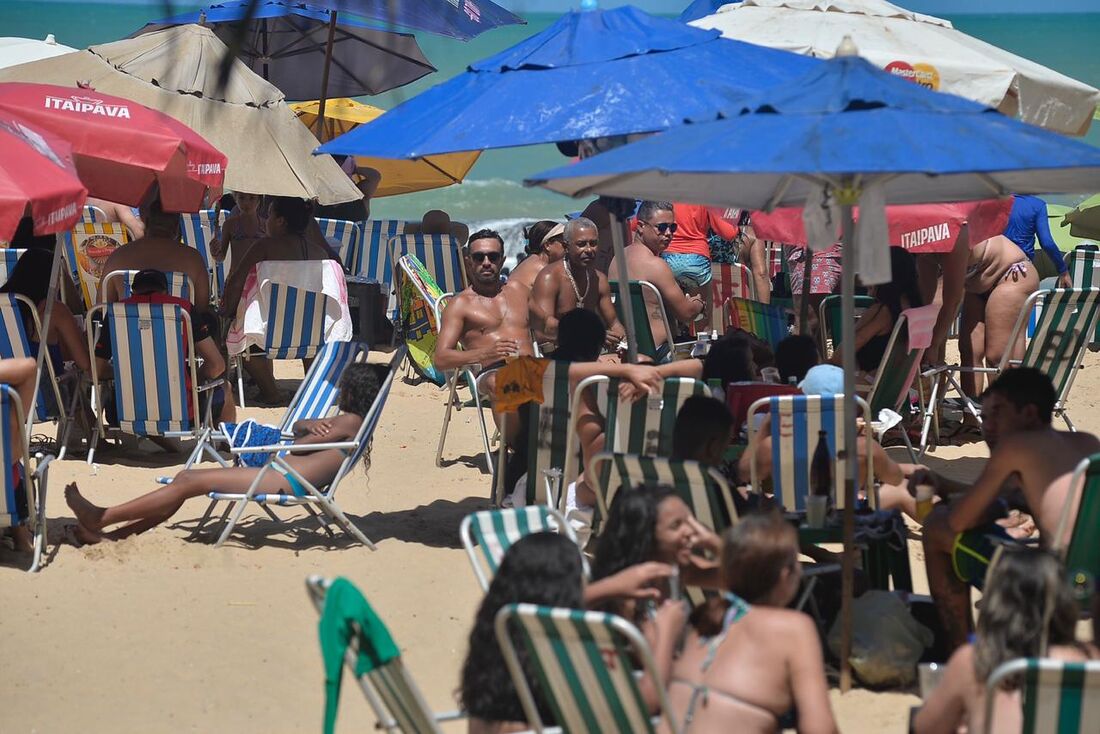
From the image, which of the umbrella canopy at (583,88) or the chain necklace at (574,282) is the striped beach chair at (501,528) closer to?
the umbrella canopy at (583,88)

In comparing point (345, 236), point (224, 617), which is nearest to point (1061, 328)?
point (224, 617)

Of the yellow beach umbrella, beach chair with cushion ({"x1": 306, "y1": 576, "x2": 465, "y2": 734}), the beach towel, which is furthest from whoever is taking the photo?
the yellow beach umbrella

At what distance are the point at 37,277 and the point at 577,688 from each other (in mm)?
5138

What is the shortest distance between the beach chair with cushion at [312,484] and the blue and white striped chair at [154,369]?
3.27 feet

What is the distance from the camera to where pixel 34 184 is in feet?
16.1

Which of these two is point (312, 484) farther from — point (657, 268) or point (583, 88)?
point (657, 268)

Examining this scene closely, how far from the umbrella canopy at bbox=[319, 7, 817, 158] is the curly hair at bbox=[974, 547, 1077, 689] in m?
2.48

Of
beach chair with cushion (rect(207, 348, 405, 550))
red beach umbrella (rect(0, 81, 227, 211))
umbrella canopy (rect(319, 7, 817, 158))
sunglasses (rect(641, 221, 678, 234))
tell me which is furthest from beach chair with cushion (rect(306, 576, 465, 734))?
sunglasses (rect(641, 221, 678, 234))

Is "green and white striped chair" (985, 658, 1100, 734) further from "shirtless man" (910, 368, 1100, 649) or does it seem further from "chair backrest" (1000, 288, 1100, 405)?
"chair backrest" (1000, 288, 1100, 405)

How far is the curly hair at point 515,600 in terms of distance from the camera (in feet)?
9.46

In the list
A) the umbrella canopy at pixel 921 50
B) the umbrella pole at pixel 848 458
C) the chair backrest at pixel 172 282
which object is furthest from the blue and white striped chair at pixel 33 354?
the umbrella pole at pixel 848 458

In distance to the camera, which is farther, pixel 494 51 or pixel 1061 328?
pixel 494 51

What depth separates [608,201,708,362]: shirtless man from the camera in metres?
7.49

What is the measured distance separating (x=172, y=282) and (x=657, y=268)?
282cm
